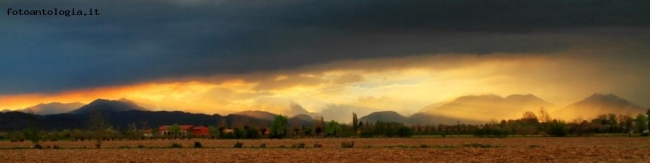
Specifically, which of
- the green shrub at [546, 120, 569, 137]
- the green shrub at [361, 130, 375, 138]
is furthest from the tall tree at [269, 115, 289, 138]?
the green shrub at [546, 120, 569, 137]

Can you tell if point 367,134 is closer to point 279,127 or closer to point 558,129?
point 279,127

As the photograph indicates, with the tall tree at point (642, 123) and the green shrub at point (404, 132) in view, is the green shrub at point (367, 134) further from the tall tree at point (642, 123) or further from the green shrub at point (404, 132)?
the tall tree at point (642, 123)

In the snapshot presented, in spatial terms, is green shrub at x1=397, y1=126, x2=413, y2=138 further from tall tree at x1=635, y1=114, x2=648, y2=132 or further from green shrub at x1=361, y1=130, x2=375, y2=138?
tall tree at x1=635, y1=114, x2=648, y2=132

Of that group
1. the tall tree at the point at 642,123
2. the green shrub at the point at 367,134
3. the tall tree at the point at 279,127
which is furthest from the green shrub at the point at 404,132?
the tall tree at the point at 642,123

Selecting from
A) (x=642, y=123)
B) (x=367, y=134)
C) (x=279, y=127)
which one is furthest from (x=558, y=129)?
(x=279, y=127)

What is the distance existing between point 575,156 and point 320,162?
17.0 metres

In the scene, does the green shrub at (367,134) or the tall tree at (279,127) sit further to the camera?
the tall tree at (279,127)

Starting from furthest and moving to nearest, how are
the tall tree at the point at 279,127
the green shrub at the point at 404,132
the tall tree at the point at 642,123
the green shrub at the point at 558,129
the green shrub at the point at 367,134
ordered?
the tall tree at the point at 279,127
the green shrub at the point at 367,134
the green shrub at the point at 404,132
the tall tree at the point at 642,123
the green shrub at the point at 558,129

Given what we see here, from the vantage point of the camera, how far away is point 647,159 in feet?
143

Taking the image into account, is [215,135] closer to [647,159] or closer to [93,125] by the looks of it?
[93,125]

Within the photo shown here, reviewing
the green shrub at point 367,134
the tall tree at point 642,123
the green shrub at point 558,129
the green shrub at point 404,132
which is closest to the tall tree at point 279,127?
the green shrub at point 367,134

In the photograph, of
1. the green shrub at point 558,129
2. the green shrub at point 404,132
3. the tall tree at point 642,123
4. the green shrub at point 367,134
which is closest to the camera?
the green shrub at point 558,129

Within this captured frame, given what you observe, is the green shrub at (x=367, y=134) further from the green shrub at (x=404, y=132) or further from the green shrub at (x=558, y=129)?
the green shrub at (x=558, y=129)

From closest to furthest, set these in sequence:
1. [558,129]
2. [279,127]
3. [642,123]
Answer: [558,129], [642,123], [279,127]
